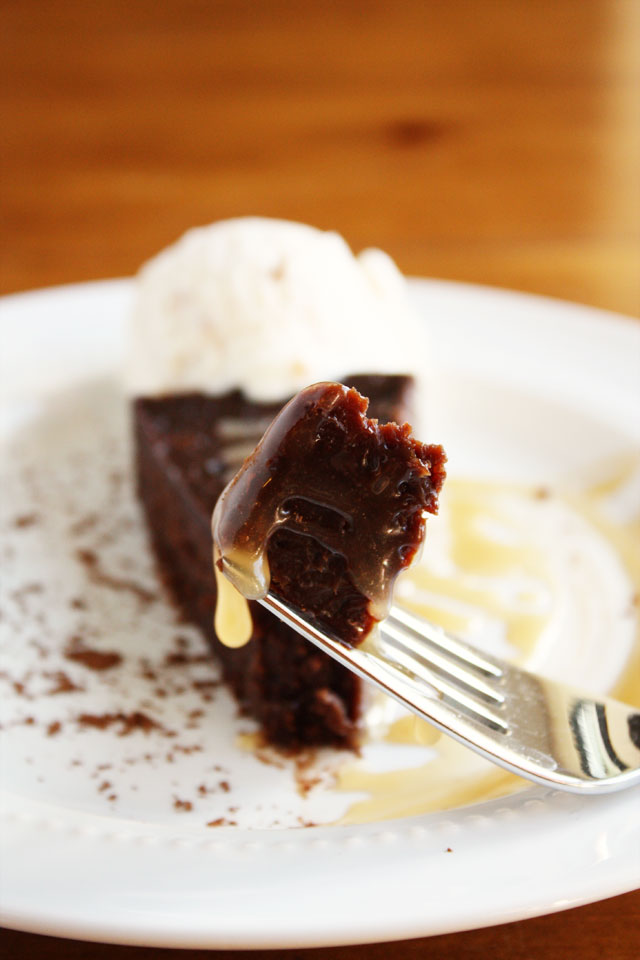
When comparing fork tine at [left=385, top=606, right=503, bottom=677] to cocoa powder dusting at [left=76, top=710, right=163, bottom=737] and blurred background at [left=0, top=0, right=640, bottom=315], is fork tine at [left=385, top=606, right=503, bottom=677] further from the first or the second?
blurred background at [left=0, top=0, right=640, bottom=315]

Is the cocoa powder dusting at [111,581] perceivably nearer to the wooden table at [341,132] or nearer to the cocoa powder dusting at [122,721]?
the cocoa powder dusting at [122,721]

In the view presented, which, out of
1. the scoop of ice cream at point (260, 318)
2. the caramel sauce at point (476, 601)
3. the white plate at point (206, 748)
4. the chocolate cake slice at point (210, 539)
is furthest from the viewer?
the scoop of ice cream at point (260, 318)

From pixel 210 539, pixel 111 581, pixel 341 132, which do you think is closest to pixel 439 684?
pixel 210 539

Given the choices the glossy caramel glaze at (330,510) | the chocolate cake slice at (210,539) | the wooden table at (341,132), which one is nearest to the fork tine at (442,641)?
the glossy caramel glaze at (330,510)

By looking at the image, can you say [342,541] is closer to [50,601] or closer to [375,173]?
[50,601]

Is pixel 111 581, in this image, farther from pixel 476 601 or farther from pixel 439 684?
pixel 439 684

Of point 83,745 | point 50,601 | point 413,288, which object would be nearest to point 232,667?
point 83,745
